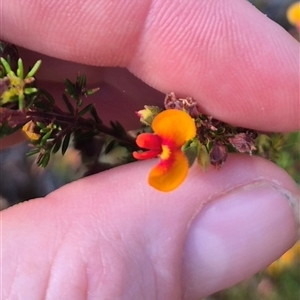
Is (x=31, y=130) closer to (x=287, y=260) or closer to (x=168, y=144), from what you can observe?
(x=168, y=144)

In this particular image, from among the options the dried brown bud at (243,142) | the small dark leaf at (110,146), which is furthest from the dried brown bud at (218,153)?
the small dark leaf at (110,146)

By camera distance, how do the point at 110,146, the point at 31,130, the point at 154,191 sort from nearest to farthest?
the point at 31,130, the point at 154,191, the point at 110,146

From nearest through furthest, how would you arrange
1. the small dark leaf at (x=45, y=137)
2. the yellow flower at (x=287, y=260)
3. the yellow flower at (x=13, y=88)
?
the yellow flower at (x=13, y=88) < the small dark leaf at (x=45, y=137) < the yellow flower at (x=287, y=260)

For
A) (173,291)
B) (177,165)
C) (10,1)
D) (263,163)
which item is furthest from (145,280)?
(10,1)

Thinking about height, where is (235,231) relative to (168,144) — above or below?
below

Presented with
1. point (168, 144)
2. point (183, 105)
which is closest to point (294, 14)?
point (183, 105)

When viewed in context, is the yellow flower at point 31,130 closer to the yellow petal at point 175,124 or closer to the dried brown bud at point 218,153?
the yellow petal at point 175,124

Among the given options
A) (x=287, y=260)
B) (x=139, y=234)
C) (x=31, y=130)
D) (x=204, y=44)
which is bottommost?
(x=287, y=260)
